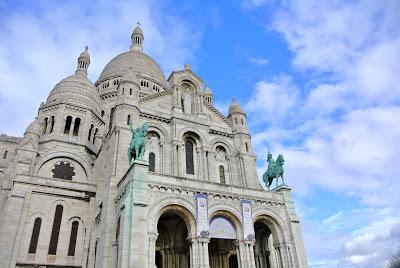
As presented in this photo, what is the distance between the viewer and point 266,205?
23.9 meters

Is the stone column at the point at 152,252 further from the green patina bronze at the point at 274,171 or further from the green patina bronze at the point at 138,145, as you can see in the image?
the green patina bronze at the point at 274,171

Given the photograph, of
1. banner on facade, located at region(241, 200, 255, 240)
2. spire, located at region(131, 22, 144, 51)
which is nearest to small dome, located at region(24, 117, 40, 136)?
banner on facade, located at region(241, 200, 255, 240)

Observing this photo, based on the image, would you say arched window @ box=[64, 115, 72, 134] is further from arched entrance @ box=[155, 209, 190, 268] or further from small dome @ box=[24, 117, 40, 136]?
→ arched entrance @ box=[155, 209, 190, 268]

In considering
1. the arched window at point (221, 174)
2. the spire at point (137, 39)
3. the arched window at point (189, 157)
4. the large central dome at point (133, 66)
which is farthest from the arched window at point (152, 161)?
the spire at point (137, 39)

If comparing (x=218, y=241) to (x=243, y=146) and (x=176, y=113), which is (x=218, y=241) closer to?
(x=243, y=146)

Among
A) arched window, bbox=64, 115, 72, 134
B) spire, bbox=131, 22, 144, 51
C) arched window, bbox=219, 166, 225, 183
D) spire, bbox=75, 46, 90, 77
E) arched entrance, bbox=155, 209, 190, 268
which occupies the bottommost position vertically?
arched entrance, bbox=155, 209, 190, 268

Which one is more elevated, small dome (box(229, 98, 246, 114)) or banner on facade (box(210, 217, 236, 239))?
small dome (box(229, 98, 246, 114))

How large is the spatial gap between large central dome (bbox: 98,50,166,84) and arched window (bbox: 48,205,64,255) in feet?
82.3

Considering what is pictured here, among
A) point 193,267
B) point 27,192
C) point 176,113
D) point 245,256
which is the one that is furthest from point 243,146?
point 27,192

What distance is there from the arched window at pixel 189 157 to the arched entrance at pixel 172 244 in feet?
15.2

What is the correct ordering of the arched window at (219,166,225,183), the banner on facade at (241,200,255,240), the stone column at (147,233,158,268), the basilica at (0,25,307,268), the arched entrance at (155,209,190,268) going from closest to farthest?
1. the stone column at (147,233,158,268)
2. the basilica at (0,25,307,268)
3. the banner on facade at (241,200,255,240)
4. the arched entrance at (155,209,190,268)
5. the arched window at (219,166,225,183)

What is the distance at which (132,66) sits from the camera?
4916 centimetres

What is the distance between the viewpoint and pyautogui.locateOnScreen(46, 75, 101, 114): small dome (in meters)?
34.9

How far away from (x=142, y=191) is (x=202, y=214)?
13.9ft
